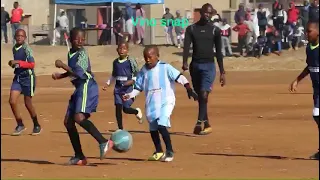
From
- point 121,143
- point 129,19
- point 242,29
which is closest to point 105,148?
point 121,143

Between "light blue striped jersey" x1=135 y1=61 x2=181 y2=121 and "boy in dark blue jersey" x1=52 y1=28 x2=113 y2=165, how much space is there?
2.28 ft

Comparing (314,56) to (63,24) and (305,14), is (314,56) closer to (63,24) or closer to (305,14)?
(305,14)

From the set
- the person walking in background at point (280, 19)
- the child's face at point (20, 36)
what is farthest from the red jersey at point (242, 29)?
the child's face at point (20, 36)

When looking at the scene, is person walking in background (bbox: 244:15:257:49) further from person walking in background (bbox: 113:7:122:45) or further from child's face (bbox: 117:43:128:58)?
child's face (bbox: 117:43:128:58)

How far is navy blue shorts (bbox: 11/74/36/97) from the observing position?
1553 cm

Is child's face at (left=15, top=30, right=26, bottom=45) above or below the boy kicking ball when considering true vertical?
above

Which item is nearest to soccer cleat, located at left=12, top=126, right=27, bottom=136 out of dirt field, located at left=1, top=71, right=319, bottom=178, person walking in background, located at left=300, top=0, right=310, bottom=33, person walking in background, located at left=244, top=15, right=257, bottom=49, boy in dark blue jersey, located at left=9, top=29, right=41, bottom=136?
boy in dark blue jersey, located at left=9, top=29, right=41, bottom=136

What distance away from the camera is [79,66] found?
1184cm

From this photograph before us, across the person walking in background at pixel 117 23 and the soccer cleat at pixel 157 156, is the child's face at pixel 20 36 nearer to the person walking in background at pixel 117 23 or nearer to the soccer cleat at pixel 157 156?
the soccer cleat at pixel 157 156

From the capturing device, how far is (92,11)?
4547 centimetres

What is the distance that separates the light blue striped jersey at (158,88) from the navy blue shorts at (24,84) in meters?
3.83

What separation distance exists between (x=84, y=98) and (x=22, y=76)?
13.1 ft

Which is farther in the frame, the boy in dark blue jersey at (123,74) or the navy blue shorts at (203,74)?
the boy in dark blue jersey at (123,74)

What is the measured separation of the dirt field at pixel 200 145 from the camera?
36.7 feet
